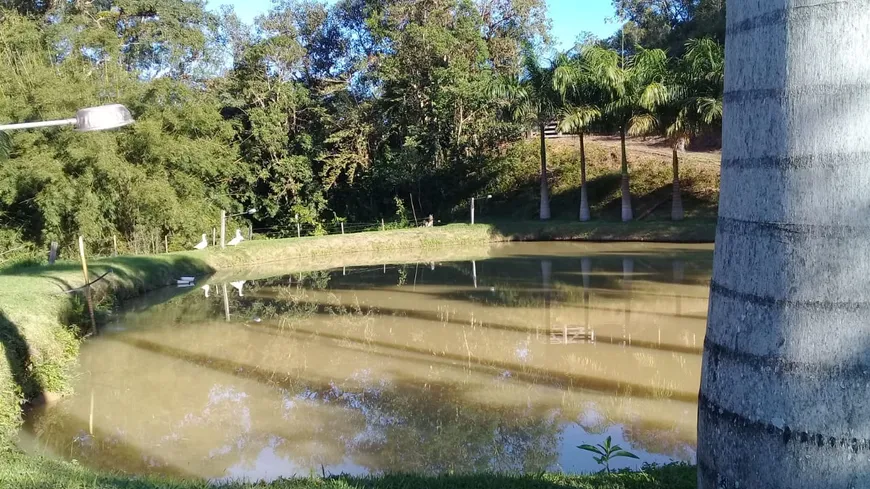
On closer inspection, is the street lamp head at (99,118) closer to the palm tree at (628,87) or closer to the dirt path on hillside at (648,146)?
the palm tree at (628,87)

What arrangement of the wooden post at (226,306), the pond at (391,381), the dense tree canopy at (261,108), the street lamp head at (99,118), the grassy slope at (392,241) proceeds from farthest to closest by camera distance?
the dense tree canopy at (261,108) → the wooden post at (226,306) → the grassy slope at (392,241) → the pond at (391,381) → the street lamp head at (99,118)

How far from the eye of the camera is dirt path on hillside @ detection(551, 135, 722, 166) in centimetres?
Result: 2511

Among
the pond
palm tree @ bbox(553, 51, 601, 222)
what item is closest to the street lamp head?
the pond

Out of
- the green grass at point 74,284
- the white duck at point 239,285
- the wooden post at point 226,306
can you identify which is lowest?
the white duck at point 239,285

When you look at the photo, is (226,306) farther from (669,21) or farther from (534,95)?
(669,21)

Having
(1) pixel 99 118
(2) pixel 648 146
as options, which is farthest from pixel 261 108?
(1) pixel 99 118

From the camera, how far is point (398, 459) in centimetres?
551

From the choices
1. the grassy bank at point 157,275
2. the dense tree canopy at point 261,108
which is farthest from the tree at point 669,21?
the grassy bank at point 157,275

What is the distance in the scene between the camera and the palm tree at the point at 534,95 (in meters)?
23.2

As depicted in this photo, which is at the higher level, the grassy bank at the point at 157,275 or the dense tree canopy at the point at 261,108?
the dense tree canopy at the point at 261,108

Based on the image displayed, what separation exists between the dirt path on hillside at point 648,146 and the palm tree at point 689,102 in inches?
139

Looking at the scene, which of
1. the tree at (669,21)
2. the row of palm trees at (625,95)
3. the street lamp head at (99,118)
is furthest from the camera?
the tree at (669,21)

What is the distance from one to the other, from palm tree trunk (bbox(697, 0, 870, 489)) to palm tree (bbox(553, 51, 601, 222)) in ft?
68.5

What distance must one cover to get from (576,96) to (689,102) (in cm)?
383
